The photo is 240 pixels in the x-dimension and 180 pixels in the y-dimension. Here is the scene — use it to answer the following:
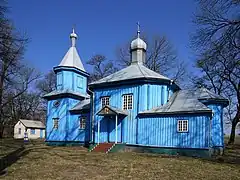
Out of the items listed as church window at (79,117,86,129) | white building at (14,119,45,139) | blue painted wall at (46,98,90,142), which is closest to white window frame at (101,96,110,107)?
blue painted wall at (46,98,90,142)

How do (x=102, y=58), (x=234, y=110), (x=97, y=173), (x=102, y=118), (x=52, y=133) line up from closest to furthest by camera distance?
(x=97, y=173), (x=102, y=118), (x=52, y=133), (x=234, y=110), (x=102, y=58)

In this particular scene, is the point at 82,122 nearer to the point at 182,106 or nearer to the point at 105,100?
the point at 105,100

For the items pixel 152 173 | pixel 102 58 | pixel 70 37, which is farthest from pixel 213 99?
pixel 102 58

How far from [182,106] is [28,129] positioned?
34838 mm

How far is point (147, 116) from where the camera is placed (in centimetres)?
1847

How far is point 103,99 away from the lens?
20.9 metres

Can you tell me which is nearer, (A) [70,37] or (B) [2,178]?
(B) [2,178]

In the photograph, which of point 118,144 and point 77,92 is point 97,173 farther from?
point 77,92

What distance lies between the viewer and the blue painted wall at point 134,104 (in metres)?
18.9

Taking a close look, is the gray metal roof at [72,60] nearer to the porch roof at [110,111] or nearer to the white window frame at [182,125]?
the porch roof at [110,111]

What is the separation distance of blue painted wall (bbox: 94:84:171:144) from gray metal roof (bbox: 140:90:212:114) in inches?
26.9

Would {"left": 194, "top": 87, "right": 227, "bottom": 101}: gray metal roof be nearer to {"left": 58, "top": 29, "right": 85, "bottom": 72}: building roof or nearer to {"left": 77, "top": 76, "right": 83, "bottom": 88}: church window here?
{"left": 77, "top": 76, "right": 83, "bottom": 88}: church window

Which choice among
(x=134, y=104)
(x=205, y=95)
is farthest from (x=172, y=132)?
(x=205, y=95)

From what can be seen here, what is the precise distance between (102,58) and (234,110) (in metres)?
21.1
